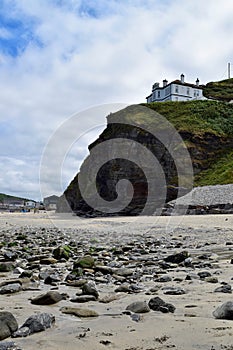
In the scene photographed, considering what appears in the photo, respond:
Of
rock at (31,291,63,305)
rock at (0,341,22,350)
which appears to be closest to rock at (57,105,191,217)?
rock at (31,291,63,305)

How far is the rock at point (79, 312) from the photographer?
3754mm

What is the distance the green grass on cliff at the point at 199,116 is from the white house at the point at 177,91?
21.1 meters

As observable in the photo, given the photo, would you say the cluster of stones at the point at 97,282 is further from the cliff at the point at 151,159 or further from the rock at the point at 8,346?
the cliff at the point at 151,159

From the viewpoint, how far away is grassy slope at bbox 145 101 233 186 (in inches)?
1615

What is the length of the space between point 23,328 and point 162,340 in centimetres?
112

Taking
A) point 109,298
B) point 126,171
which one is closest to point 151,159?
point 126,171

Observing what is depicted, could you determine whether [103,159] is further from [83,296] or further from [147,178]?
[83,296]

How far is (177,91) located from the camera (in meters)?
82.0

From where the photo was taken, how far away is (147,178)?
41.9 meters

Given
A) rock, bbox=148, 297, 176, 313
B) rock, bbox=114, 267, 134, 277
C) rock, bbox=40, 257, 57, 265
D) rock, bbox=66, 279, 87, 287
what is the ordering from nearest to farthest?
rock, bbox=148, 297, 176, 313 → rock, bbox=66, 279, 87, 287 → rock, bbox=114, 267, 134, 277 → rock, bbox=40, 257, 57, 265

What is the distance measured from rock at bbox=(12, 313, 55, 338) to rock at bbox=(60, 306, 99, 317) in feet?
1.21

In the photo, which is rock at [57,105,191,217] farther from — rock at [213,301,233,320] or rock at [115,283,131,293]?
rock at [213,301,233,320]

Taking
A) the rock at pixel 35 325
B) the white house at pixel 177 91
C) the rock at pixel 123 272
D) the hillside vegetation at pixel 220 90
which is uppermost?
the hillside vegetation at pixel 220 90

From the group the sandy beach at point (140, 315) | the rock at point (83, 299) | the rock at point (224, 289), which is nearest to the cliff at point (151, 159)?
the sandy beach at point (140, 315)
